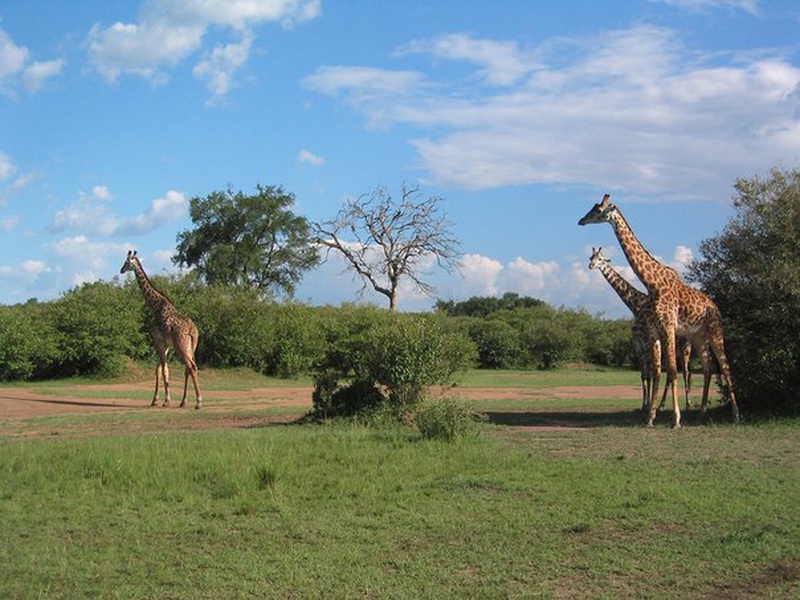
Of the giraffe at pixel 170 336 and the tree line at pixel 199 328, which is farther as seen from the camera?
the tree line at pixel 199 328

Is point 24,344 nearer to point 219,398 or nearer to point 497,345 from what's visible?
point 219,398

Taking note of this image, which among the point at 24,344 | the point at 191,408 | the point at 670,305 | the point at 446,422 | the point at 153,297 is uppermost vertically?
the point at 153,297

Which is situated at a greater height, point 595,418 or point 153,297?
point 153,297

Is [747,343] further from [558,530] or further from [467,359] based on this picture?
[558,530]

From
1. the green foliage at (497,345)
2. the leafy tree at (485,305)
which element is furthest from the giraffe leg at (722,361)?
the leafy tree at (485,305)

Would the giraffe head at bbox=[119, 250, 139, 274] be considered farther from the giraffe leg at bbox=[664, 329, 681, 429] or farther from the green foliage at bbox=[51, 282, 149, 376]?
the giraffe leg at bbox=[664, 329, 681, 429]

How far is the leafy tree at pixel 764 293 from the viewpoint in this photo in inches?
642

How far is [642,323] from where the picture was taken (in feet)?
59.8

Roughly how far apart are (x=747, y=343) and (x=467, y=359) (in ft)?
18.6

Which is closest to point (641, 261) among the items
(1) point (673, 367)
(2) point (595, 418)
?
(1) point (673, 367)

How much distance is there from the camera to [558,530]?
341 inches

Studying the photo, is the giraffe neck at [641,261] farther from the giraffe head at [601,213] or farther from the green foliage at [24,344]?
the green foliage at [24,344]

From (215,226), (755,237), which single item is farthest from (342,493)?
(215,226)

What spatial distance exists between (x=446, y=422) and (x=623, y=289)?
6.04m
